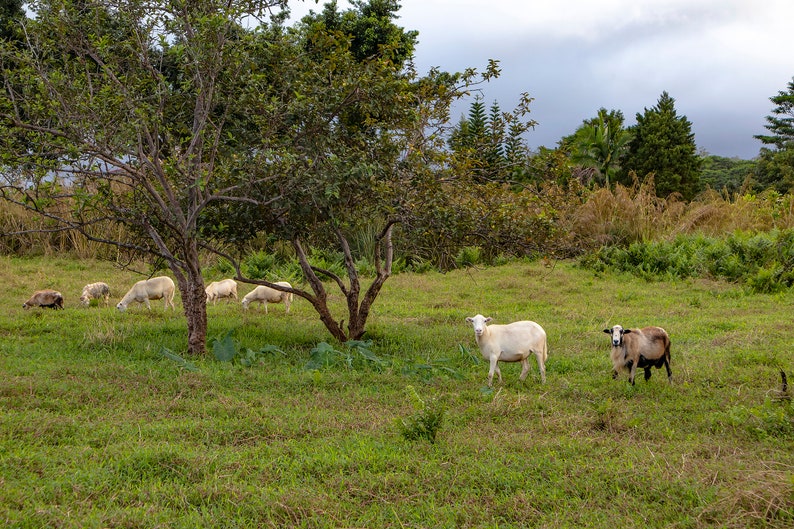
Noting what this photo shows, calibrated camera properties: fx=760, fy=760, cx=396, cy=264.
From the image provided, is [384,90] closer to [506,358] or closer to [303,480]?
[506,358]

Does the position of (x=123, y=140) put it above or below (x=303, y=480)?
above

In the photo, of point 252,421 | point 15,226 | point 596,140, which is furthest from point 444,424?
point 596,140

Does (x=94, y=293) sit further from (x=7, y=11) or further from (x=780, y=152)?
(x=780, y=152)

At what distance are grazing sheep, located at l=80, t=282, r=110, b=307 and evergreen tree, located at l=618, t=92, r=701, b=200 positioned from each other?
32.4 m

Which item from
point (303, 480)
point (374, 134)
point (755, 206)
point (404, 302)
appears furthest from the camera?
point (755, 206)

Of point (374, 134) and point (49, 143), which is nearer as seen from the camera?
point (49, 143)

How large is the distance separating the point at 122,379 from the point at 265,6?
4.45 meters

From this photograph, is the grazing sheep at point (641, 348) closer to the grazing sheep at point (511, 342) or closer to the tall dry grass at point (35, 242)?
the grazing sheep at point (511, 342)

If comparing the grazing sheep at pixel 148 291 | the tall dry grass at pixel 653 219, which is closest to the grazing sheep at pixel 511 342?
the grazing sheep at pixel 148 291

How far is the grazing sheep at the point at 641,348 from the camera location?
7.52 m

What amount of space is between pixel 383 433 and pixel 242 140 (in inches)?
181

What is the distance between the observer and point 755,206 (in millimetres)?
20188

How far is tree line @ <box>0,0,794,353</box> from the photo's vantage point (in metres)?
8.02

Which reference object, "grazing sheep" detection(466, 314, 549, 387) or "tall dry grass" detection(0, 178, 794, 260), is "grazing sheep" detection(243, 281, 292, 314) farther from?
"tall dry grass" detection(0, 178, 794, 260)
